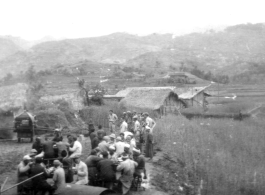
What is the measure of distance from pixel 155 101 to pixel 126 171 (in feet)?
82.5

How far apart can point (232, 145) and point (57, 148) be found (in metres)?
14.6

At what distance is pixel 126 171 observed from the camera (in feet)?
34.0

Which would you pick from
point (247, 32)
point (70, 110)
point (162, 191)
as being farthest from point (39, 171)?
point (247, 32)

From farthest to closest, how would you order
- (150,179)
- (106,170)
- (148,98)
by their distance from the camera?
1. (148,98)
2. (150,179)
3. (106,170)

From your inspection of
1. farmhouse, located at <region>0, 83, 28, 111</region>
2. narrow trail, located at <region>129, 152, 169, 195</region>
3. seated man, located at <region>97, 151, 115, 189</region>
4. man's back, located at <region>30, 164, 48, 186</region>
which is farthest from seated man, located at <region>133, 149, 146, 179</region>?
farmhouse, located at <region>0, 83, 28, 111</region>

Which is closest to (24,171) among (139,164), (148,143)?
(139,164)

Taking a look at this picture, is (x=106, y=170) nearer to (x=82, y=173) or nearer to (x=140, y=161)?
(x=82, y=173)

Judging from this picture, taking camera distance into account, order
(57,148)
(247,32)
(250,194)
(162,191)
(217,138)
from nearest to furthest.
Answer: (57,148) < (162,191) < (250,194) < (217,138) < (247,32)

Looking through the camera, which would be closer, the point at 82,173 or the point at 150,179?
the point at 82,173

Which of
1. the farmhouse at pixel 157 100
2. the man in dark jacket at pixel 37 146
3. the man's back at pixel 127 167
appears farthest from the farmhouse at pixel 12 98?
the man's back at pixel 127 167

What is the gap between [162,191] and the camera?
42.0 feet

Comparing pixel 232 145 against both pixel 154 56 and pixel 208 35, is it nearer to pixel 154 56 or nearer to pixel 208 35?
pixel 154 56

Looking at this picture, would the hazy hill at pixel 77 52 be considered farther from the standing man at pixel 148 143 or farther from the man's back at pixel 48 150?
the man's back at pixel 48 150

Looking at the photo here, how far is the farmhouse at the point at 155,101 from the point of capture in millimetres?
34769
